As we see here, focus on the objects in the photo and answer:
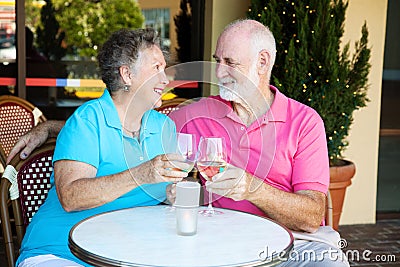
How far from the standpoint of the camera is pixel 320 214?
250 centimetres

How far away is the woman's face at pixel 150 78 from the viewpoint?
2478 mm

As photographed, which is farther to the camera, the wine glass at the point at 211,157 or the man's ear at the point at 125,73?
the man's ear at the point at 125,73

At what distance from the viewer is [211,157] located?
6.70ft

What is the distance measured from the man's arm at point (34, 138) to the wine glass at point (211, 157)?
0.82 metres

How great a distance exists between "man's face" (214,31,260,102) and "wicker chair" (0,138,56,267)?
72 centimetres

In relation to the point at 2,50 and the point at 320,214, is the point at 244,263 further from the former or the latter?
the point at 2,50

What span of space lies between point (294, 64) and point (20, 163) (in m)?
2.04

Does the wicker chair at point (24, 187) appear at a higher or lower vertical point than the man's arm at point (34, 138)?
lower

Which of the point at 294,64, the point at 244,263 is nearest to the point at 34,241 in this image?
the point at 244,263

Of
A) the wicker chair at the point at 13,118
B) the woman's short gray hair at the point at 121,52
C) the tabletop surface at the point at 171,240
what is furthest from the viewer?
the wicker chair at the point at 13,118

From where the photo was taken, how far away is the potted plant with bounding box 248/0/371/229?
4086mm

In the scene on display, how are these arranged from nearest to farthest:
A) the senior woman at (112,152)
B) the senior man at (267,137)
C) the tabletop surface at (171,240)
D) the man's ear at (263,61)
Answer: the tabletop surface at (171,240)
the senior woman at (112,152)
the senior man at (267,137)
the man's ear at (263,61)

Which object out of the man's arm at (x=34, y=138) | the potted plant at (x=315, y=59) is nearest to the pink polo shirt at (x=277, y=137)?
the man's arm at (x=34, y=138)

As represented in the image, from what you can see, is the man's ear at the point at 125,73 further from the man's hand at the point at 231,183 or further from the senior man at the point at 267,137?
the man's hand at the point at 231,183
